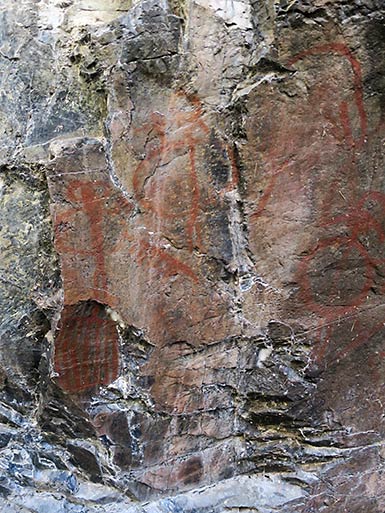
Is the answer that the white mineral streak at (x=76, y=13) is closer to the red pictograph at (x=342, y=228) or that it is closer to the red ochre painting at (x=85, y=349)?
the red pictograph at (x=342, y=228)

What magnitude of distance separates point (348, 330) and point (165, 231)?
0.91 metres

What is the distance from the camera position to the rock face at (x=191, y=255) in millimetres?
2166

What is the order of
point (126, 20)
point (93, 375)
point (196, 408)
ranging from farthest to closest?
point (196, 408) < point (93, 375) < point (126, 20)

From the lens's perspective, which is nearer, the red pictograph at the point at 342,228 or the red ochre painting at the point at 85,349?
the red pictograph at the point at 342,228

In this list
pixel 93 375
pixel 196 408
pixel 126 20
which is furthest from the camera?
pixel 196 408

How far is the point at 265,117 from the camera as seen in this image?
7.09 ft

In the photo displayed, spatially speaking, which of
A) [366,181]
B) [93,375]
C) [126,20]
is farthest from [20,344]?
[366,181]

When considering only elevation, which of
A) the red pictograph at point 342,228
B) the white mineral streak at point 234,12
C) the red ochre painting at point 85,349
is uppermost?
the white mineral streak at point 234,12

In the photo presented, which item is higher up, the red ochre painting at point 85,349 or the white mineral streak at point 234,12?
the white mineral streak at point 234,12

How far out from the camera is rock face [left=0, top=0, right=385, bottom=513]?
2166 mm

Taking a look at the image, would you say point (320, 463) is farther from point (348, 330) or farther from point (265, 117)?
point (265, 117)

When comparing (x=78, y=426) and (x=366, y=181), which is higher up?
(x=366, y=181)

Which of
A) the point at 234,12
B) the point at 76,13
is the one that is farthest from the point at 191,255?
the point at 76,13

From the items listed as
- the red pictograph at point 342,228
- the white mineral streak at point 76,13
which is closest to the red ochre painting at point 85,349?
the red pictograph at point 342,228
